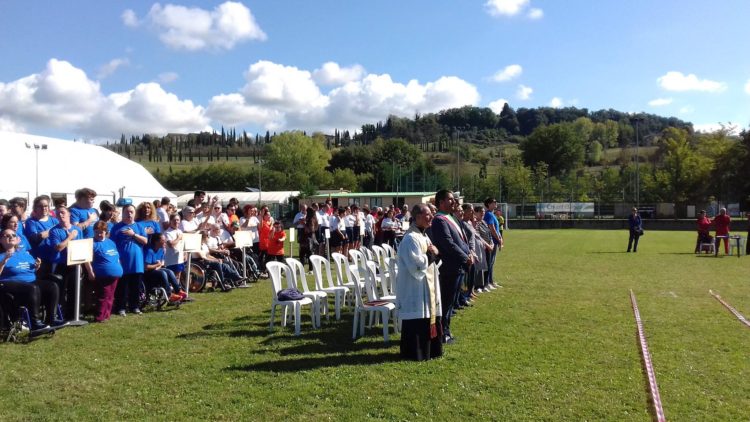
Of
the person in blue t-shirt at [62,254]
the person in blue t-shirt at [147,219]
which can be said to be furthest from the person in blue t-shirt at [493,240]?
the person in blue t-shirt at [62,254]

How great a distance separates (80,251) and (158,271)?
1826mm

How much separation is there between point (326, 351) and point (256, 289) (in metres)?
5.60

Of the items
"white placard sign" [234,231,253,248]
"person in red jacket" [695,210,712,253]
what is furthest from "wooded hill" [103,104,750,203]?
"white placard sign" [234,231,253,248]

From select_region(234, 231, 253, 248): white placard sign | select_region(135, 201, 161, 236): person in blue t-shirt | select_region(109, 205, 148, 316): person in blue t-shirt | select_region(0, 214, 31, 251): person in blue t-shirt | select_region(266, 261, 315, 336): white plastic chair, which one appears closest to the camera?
select_region(0, 214, 31, 251): person in blue t-shirt

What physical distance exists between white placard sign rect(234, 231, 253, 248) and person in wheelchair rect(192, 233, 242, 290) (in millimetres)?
530

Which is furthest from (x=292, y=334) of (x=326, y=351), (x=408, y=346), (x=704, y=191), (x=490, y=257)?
(x=704, y=191)

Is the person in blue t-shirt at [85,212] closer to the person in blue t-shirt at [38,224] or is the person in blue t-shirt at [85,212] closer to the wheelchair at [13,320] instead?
the person in blue t-shirt at [38,224]

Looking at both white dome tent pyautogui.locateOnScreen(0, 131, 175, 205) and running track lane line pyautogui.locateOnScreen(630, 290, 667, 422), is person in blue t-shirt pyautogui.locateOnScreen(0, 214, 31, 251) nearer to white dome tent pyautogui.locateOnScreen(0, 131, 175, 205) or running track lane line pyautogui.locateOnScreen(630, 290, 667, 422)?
running track lane line pyautogui.locateOnScreen(630, 290, 667, 422)

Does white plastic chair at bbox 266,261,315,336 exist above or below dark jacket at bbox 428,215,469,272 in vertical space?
below

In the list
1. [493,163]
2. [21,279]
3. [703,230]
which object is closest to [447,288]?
[21,279]

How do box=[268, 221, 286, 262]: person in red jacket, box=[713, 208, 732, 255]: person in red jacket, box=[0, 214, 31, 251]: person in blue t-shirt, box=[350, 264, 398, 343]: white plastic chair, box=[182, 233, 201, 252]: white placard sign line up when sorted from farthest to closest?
box=[713, 208, 732, 255]: person in red jacket, box=[268, 221, 286, 262]: person in red jacket, box=[182, 233, 201, 252]: white placard sign, box=[350, 264, 398, 343]: white plastic chair, box=[0, 214, 31, 251]: person in blue t-shirt

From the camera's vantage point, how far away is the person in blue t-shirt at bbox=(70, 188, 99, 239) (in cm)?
881

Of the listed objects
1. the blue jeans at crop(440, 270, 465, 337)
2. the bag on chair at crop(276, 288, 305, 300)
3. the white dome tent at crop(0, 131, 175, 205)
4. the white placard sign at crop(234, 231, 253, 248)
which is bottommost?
the bag on chair at crop(276, 288, 305, 300)

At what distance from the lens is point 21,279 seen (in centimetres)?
726
